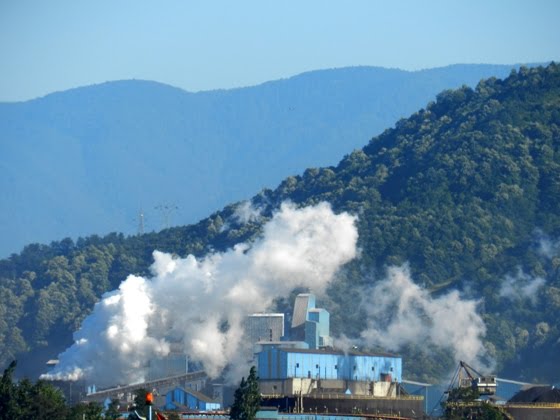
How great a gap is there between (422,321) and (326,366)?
30.9m

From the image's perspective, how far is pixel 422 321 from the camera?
171250 mm

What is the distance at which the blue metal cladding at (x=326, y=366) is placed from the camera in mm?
138500

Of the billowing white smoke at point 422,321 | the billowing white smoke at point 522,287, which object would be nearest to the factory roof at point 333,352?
the billowing white smoke at point 422,321

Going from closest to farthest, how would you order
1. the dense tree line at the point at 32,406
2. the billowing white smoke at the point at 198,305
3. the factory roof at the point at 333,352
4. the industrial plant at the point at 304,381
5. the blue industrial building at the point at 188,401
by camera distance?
the dense tree line at the point at 32,406, the industrial plant at the point at 304,381, the blue industrial building at the point at 188,401, the factory roof at the point at 333,352, the billowing white smoke at the point at 198,305

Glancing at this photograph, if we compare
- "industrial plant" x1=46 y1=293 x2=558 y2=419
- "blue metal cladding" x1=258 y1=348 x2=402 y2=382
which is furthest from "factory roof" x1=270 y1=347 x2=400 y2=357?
"blue metal cladding" x1=258 y1=348 x2=402 y2=382

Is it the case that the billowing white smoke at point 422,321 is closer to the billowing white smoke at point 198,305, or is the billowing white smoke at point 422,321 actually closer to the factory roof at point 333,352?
the billowing white smoke at point 198,305

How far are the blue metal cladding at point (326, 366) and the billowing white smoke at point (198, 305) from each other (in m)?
16.1

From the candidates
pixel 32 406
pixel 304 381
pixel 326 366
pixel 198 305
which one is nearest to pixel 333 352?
pixel 326 366

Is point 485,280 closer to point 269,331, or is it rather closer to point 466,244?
point 466,244

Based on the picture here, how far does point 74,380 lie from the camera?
529 ft

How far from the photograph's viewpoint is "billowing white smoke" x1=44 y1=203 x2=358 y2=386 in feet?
531

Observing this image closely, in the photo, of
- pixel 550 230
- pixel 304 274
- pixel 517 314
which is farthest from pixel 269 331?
pixel 550 230

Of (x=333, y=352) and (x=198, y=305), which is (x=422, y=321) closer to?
(x=198, y=305)

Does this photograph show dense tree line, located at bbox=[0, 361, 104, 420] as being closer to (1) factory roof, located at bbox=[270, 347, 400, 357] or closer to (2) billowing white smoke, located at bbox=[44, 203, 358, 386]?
(1) factory roof, located at bbox=[270, 347, 400, 357]
